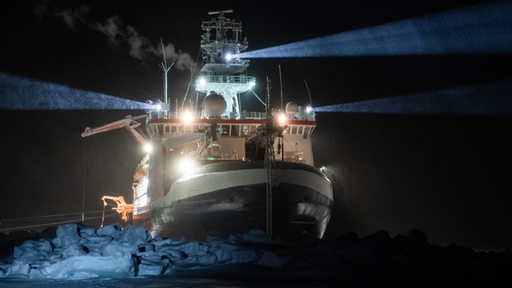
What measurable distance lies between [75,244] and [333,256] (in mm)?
7870

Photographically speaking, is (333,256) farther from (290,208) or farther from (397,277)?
(290,208)

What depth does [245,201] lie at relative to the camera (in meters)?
23.5

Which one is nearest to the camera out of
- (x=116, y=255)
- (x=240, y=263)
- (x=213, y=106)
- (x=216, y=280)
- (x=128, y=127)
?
(x=216, y=280)

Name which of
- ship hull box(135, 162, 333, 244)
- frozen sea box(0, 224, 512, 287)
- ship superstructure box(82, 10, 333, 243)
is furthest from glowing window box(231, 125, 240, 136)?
frozen sea box(0, 224, 512, 287)

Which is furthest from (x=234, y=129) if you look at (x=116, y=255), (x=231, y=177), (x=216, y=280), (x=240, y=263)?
(x=216, y=280)

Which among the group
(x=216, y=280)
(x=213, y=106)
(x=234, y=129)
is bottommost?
(x=216, y=280)

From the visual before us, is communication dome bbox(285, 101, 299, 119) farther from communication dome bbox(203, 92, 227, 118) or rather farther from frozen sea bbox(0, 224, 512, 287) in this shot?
frozen sea bbox(0, 224, 512, 287)

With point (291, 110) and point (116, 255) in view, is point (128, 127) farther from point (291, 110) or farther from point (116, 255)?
point (116, 255)

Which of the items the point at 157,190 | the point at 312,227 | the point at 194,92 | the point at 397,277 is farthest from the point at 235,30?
the point at 397,277

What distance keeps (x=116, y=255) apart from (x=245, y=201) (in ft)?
23.8

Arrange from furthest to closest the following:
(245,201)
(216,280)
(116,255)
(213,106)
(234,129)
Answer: (234,129)
(213,106)
(245,201)
(116,255)
(216,280)

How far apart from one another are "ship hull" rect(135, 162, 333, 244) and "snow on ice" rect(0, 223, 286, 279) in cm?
267

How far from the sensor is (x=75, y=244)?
18125 millimetres

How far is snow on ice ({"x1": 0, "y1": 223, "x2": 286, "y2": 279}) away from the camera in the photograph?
16.6 meters
